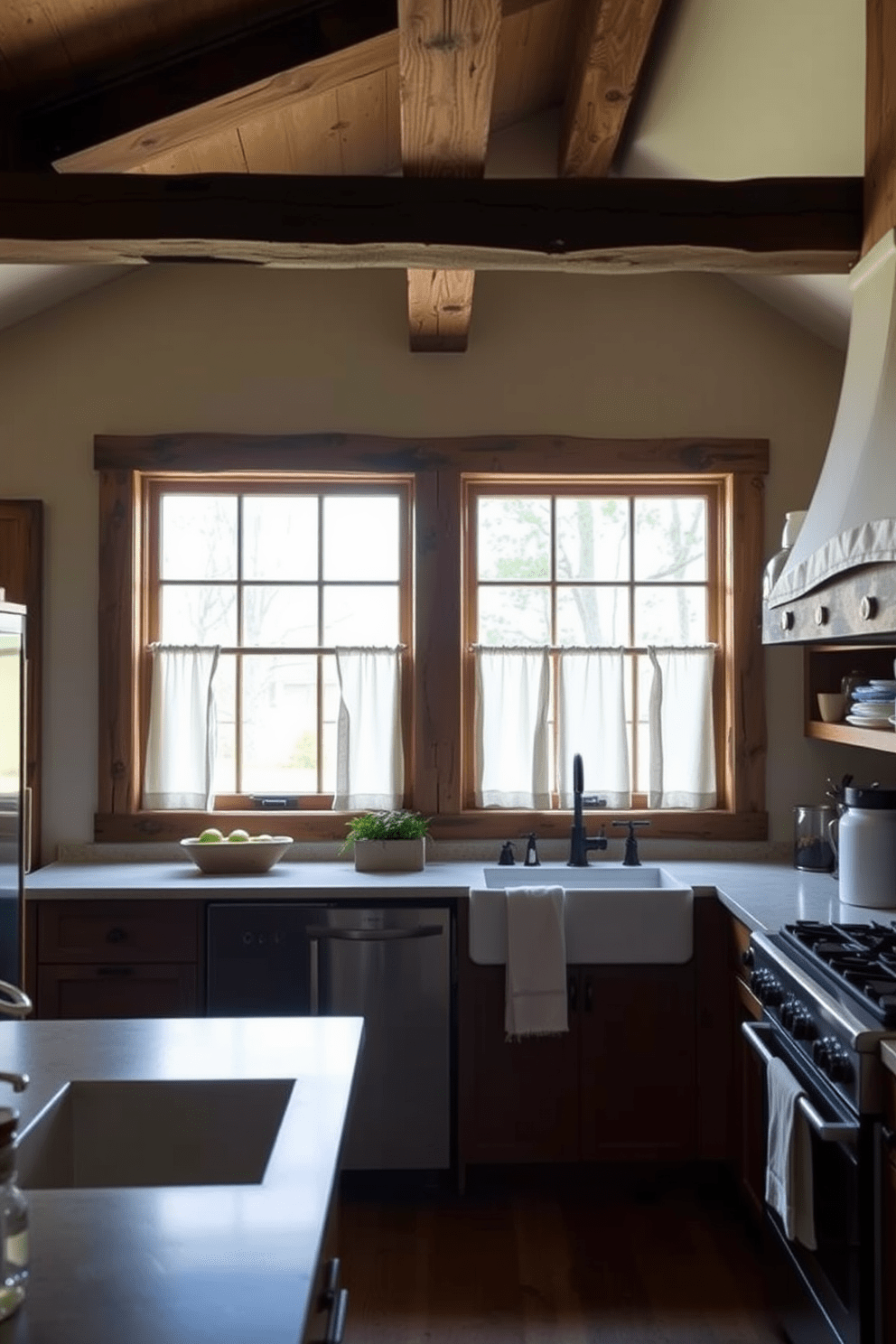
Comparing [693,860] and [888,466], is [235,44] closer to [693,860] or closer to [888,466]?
[888,466]

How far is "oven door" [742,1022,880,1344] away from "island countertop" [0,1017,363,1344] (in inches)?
36.8

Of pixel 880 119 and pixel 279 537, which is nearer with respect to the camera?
pixel 880 119

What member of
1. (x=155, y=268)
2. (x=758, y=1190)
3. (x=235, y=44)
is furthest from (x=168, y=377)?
(x=758, y=1190)

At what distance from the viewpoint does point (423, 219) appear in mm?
2947

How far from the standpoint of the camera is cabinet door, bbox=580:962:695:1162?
11.7 feet

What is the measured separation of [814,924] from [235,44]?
2.58m


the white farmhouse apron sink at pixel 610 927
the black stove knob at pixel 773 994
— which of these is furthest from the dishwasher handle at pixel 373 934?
the black stove knob at pixel 773 994

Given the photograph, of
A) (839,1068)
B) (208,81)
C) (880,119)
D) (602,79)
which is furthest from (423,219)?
(839,1068)

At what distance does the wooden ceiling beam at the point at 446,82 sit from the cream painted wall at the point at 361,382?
1.32 m

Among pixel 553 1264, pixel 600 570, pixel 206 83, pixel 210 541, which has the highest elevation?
pixel 206 83

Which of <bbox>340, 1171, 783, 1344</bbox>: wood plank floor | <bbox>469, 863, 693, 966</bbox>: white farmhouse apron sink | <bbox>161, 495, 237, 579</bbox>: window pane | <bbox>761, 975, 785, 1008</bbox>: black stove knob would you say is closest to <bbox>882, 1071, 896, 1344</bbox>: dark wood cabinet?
<bbox>761, 975, 785, 1008</bbox>: black stove knob

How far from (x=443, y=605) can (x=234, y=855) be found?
1118 mm

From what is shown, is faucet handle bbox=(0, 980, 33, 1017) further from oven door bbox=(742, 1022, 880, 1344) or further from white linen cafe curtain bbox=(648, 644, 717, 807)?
white linen cafe curtain bbox=(648, 644, 717, 807)

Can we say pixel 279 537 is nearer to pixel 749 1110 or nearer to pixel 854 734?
pixel 854 734
